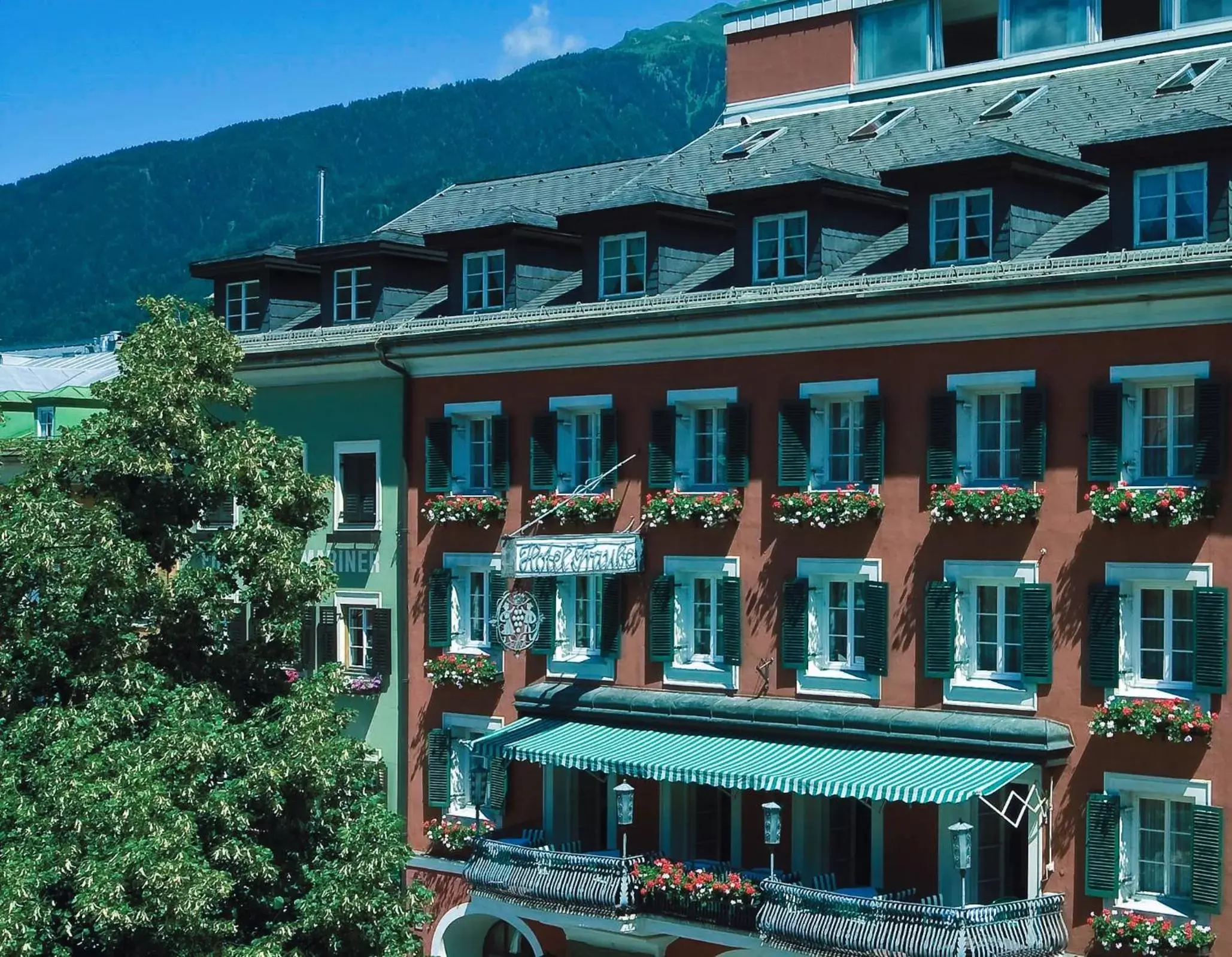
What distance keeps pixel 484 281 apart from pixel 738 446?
25.5 ft

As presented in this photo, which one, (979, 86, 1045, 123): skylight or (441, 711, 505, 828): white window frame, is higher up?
(979, 86, 1045, 123): skylight

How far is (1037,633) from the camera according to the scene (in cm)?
2947

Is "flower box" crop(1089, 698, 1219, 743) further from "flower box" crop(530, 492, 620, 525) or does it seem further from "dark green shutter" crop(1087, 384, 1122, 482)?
"flower box" crop(530, 492, 620, 525)

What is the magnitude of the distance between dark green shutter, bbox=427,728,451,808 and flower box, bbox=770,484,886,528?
30.0ft

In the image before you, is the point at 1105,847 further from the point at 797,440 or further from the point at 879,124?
the point at 879,124

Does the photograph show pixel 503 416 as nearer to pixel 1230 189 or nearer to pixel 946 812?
pixel 946 812

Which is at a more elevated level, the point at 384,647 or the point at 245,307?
the point at 245,307

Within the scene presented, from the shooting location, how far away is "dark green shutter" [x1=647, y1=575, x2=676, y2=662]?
112 feet

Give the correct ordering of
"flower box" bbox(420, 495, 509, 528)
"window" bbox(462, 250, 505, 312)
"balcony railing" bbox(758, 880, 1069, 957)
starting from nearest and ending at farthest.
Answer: "balcony railing" bbox(758, 880, 1069, 957), "flower box" bbox(420, 495, 509, 528), "window" bbox(462, 250, 505, 312)

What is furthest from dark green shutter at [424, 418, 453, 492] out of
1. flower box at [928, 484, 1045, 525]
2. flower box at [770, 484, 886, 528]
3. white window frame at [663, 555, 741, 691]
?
flower box at [928, 484, 1045, 525]

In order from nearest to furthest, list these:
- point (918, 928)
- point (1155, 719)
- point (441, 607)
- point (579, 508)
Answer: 1. point (1155, 719)
2. point (918, 928)
3. point (579, 508)
4. point (441, 607)

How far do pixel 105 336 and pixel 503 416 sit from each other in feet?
187

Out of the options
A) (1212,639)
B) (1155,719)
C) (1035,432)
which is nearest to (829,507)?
(1035,432)

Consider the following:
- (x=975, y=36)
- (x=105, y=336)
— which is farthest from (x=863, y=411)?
(x=105, y=336)
